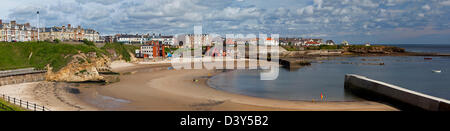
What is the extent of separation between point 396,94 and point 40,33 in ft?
300

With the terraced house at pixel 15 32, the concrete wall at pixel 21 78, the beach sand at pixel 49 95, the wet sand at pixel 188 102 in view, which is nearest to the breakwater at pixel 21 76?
the concrete wall at pixel 21 78

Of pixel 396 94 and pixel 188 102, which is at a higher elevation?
pixel 396 94

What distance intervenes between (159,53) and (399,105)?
60.0 metres

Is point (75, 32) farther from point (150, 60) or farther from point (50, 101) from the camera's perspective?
point (50, 101)

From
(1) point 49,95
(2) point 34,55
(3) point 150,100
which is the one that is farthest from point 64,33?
(3) point 150,100

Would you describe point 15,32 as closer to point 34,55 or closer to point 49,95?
point 34,55

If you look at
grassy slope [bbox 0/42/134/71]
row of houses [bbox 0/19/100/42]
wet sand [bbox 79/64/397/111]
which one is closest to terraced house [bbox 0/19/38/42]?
row of houses [bbox 0/19/100/42]

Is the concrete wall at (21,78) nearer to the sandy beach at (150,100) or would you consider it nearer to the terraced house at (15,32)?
the sandy beach at (150,100)

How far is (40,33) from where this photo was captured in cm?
8388

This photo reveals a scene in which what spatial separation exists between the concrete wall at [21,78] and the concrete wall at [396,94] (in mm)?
32694

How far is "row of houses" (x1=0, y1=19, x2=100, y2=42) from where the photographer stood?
6475 centimetres

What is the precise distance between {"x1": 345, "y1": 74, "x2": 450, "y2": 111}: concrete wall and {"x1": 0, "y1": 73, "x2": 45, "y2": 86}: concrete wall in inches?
1287
